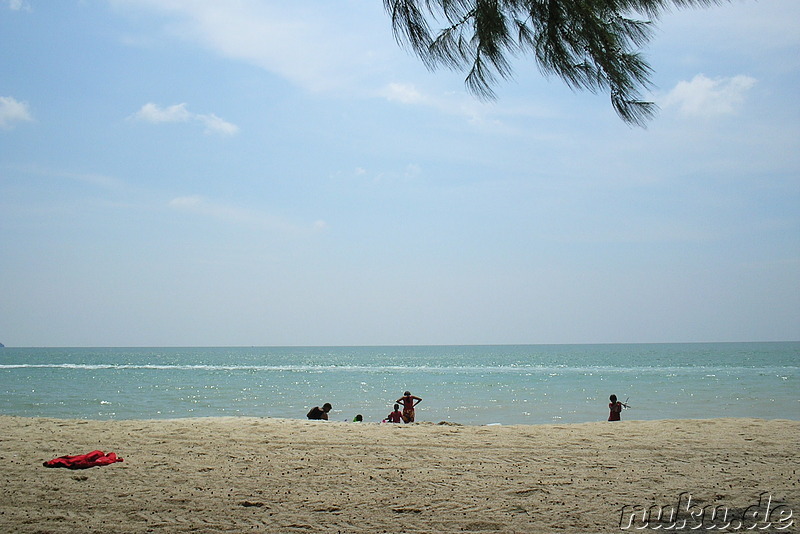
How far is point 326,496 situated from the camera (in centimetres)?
594

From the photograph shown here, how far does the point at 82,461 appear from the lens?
281 inches

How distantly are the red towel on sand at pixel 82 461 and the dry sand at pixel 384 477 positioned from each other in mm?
144

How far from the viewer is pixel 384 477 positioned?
6.68 meters

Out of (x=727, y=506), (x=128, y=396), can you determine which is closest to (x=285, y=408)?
(x=128, y=396)

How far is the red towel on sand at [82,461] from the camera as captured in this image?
7.08 m

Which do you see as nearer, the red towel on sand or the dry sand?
the dry sand

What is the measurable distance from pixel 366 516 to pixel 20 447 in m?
5.83

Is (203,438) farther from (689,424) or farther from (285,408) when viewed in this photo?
(285,408)

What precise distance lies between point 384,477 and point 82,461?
358cm

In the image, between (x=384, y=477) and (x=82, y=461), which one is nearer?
(x=384, y=477)

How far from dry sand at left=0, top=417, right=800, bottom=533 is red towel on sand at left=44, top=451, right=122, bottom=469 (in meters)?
0.14

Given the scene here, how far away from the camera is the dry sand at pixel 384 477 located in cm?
516

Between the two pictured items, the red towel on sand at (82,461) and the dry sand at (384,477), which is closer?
the dry sand at (384,477)

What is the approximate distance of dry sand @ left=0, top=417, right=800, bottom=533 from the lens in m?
5.16
